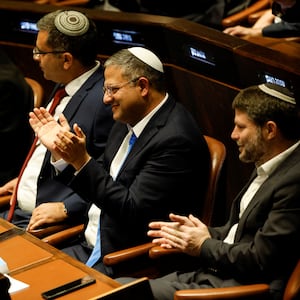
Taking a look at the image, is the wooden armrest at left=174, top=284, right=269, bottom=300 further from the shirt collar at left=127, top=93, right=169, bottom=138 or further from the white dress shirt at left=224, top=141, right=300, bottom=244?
the shirt collar at left=127, top=93, right=169, bottom=138

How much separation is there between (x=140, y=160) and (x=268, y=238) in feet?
2.32

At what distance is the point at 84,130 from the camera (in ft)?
12.3

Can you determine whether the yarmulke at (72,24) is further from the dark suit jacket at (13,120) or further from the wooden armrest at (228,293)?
the wooden armrest at (228,293)

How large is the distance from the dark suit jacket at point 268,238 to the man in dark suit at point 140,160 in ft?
1.10

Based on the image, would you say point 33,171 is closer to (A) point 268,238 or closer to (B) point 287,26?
(A) point 268,238

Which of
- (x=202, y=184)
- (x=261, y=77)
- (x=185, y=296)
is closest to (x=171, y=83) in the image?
(x=261, y=77)

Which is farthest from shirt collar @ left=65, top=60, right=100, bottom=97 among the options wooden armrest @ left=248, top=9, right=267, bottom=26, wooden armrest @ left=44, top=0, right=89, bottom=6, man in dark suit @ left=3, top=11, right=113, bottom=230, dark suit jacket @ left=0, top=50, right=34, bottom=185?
wooden armrest @ left=44, top=0, right=89, bottom=6

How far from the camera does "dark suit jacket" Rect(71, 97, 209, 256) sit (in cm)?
333

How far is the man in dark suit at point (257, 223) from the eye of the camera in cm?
290

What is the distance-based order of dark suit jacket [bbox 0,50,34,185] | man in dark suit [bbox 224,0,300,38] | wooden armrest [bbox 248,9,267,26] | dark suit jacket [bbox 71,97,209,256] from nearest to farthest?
dark suit jacket [bbox 71,97,209,256]
dark suit jacket [bbox 0,50,34,185]
man in dark suit [bbox 224,0,300,38]
wooden armrest [bbox 248,9,267,26]

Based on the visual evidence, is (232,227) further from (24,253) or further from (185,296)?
(24,253)

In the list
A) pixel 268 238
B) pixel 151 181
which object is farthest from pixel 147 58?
pixel 268 238

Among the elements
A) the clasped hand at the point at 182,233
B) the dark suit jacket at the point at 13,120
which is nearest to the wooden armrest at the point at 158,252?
the clasped hand at the point at 182,233

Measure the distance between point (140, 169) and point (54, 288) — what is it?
2.54 ft
